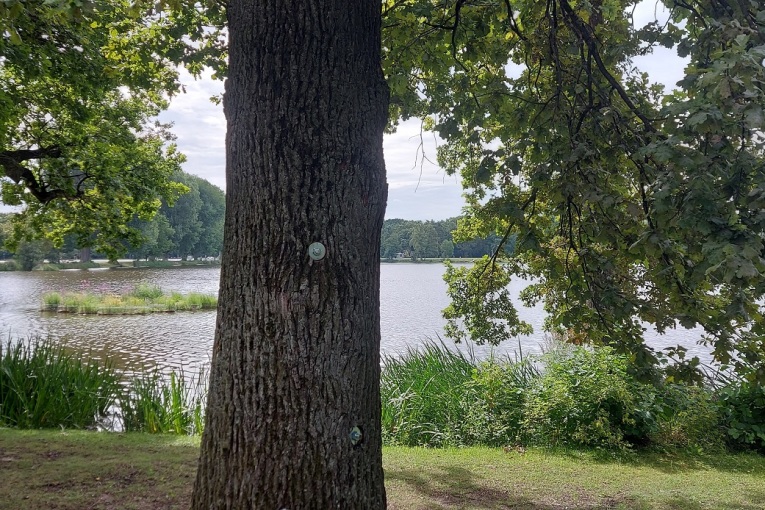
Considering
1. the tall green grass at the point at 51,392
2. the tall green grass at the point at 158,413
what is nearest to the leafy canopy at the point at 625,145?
the tall green grass at the point at 158,413

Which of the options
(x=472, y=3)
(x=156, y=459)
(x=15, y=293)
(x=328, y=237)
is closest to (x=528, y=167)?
(x=472, y=3)

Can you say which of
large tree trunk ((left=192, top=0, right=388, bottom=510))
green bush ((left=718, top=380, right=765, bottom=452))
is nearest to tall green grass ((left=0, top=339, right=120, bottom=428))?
large tree trunk ((left=192, top=0, right=388, bottom=510))

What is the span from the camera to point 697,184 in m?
2.24

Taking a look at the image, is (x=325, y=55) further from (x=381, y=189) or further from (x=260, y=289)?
(x=260, y=289)

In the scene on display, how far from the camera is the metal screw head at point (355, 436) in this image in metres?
2.17

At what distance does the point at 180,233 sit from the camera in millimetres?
63188

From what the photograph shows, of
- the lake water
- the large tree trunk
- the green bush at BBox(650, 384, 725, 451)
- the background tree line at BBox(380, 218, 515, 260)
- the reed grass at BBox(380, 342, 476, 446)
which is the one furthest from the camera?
the background tree line at BBox(380, 218, 515, 260)

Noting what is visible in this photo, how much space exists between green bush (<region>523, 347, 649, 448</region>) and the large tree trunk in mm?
4603

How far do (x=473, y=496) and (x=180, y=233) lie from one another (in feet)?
213

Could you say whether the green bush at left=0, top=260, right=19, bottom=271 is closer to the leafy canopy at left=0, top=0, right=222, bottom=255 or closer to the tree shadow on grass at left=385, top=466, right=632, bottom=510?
the leafy canopy at left=0, top=0, right=222, bottom=255

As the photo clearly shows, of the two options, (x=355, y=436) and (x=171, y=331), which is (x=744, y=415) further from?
(x=171, y=331)

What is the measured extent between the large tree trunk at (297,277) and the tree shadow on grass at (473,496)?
69.9 inches

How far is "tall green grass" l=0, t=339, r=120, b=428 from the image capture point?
6.44 meters

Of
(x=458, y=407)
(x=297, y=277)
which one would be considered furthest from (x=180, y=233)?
(x=297, y=277)
